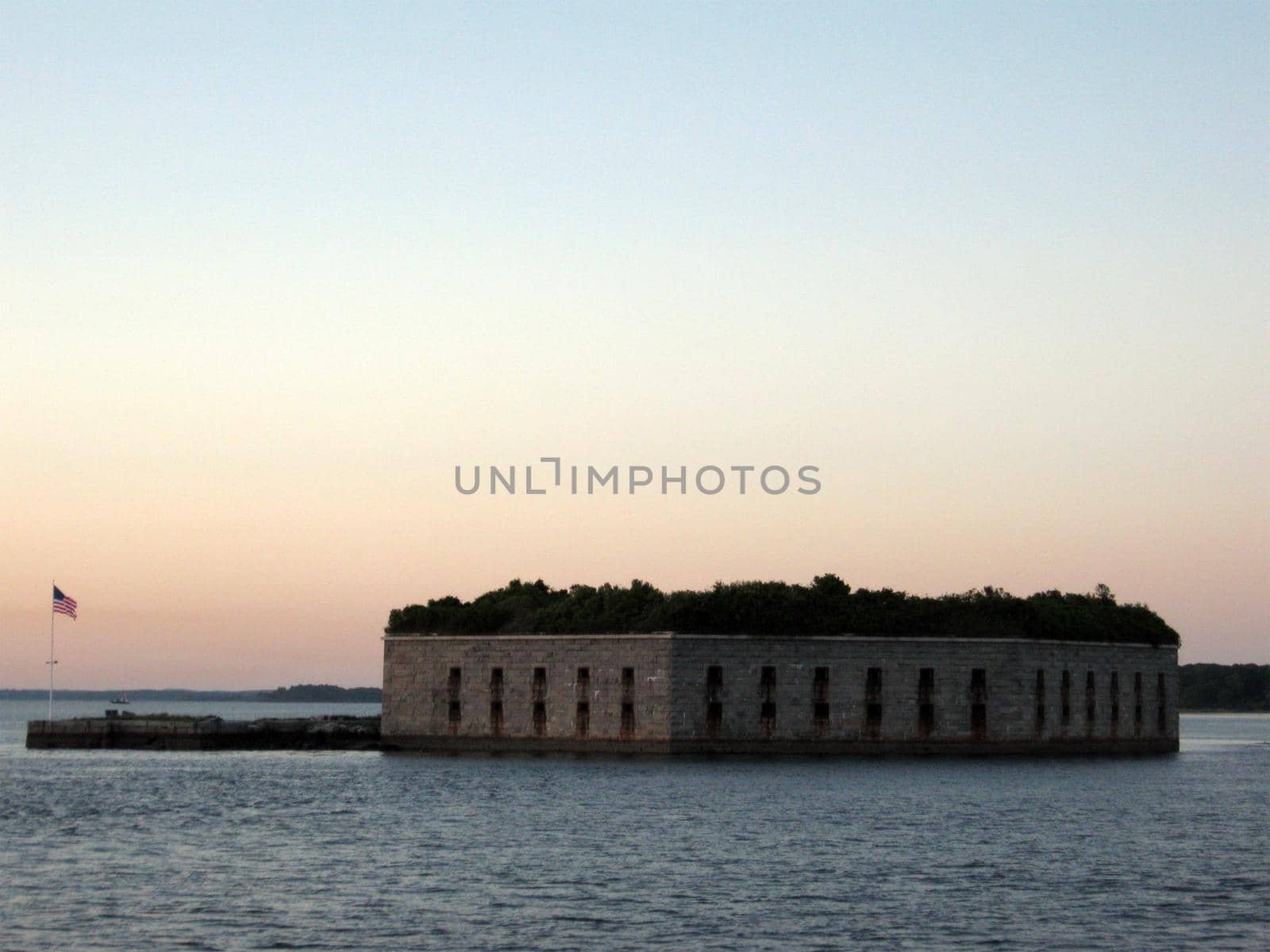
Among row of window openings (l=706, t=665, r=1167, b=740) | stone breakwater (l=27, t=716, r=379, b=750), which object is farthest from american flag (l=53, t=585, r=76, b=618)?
row of window openings (l=706, t=665, r=1167, b=740)

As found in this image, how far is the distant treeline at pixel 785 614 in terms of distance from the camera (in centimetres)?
10219

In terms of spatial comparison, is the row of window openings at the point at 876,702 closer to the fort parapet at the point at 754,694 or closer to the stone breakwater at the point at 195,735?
the fort parapet at the point at 754,694

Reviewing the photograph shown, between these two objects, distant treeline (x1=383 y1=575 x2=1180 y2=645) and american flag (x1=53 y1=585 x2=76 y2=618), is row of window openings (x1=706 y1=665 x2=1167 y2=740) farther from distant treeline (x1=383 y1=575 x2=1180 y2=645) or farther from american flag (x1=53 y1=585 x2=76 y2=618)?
american flag (x1=53 y1=585 x2=76 y2=618)

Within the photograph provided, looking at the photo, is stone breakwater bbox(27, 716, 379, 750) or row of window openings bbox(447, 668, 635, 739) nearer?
row of window openings bbox(447, 668, 635, 739)

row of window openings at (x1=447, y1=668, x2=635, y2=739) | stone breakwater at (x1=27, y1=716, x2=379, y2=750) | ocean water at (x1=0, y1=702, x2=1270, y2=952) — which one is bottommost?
stone breakwater at (x1=27, y1=716, x2=379, y2=750)

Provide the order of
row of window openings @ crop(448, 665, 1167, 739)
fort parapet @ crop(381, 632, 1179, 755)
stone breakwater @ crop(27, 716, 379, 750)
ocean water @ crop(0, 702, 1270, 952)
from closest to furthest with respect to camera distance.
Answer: ocean water @ crop(0, 702, 1270, 952), fort parapet @ crop(381, 632, 1179, 755), row of window openings @ crop(448, 665, 1167, 739), stone breakwater @ crop(27, 716, 379, 750)

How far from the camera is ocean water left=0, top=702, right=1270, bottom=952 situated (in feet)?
127

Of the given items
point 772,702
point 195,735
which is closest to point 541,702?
point 772,702

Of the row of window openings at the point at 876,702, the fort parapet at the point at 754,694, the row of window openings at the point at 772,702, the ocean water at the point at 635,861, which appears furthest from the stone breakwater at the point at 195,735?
the ocean water at the point at 635,861

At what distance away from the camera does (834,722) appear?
334ft

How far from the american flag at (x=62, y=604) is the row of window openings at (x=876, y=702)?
3686 centimetres

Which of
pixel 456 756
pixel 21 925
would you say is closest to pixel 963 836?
pixel 21 925

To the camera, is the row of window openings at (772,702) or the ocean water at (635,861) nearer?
the ocean water at (635,861)

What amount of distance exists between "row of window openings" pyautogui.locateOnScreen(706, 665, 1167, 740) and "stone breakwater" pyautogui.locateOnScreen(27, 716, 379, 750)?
2759 cm
